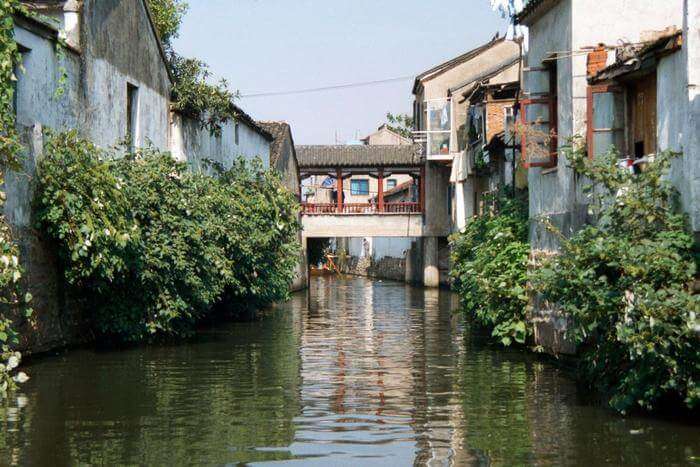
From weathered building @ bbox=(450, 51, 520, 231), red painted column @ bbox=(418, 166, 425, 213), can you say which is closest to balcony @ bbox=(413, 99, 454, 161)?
weathered building @ bbox=(450, 51, 520, 231)

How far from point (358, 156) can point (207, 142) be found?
21372mm

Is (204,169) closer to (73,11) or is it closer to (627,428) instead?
(73,11)

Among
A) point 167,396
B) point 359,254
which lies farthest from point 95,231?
point 359,254

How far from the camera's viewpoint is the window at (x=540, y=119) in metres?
16.7

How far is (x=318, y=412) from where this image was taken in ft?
A: 37.8

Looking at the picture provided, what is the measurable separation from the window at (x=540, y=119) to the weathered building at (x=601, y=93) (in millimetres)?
17

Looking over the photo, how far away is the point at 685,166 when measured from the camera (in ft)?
35.8

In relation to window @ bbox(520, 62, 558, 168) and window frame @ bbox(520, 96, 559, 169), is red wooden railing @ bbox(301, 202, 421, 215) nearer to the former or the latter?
window @ bbox(520, 62, 558, 168)

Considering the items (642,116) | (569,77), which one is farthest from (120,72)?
(642,116)

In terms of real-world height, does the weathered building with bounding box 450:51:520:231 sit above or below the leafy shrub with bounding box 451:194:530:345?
above

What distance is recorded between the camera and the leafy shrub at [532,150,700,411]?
9.94 m

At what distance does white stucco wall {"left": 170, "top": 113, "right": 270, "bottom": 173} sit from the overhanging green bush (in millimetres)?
2608

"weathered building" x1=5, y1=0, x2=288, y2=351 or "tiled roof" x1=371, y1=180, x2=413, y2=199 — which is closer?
"weathered building" x1=5, y1=0, x2=288, y2=351

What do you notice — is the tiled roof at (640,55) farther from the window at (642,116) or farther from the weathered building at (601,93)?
the window at (642,116)
